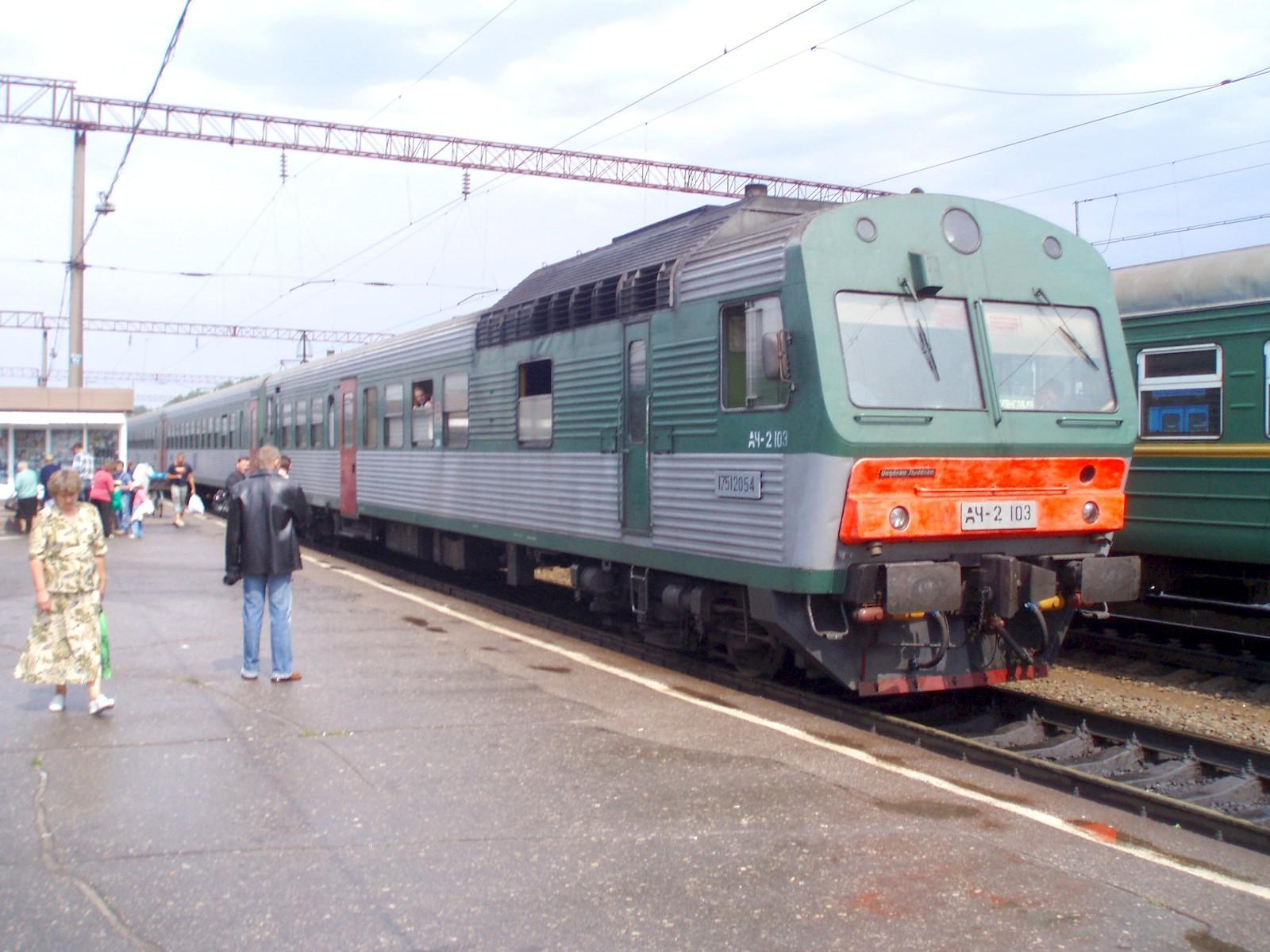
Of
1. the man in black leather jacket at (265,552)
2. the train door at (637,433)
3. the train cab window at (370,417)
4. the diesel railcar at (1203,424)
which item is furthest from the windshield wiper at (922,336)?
the train cab window at (370,417)

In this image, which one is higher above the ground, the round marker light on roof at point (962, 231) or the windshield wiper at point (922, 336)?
the round marker light on roof at point (962, 231)

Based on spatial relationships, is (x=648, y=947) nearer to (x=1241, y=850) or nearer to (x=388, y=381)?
(x=1241, y=850)

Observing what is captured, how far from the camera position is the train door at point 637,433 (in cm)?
946

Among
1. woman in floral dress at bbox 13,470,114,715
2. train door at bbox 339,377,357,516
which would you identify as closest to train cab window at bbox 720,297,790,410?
woman in floral dress at bbox 13,470,114,715

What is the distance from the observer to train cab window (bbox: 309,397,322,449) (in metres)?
19.6

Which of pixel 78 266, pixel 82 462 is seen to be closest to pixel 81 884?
pixel 82 462

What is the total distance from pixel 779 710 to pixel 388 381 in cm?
943

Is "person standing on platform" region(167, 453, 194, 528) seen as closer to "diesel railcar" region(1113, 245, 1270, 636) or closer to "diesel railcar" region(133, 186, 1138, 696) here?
"diesel railcar" region(133, 186, 1138, 696)

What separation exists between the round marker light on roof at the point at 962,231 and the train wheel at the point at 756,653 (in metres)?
2.90

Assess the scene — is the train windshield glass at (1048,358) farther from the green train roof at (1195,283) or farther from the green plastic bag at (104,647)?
the green plastic bag at (104,647)

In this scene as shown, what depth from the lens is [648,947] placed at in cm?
434

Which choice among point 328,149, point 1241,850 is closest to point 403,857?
point 1241,850

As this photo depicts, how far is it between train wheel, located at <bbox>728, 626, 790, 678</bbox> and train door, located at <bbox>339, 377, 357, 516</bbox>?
965 cm

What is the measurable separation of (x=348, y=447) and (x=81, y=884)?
1324 cm
